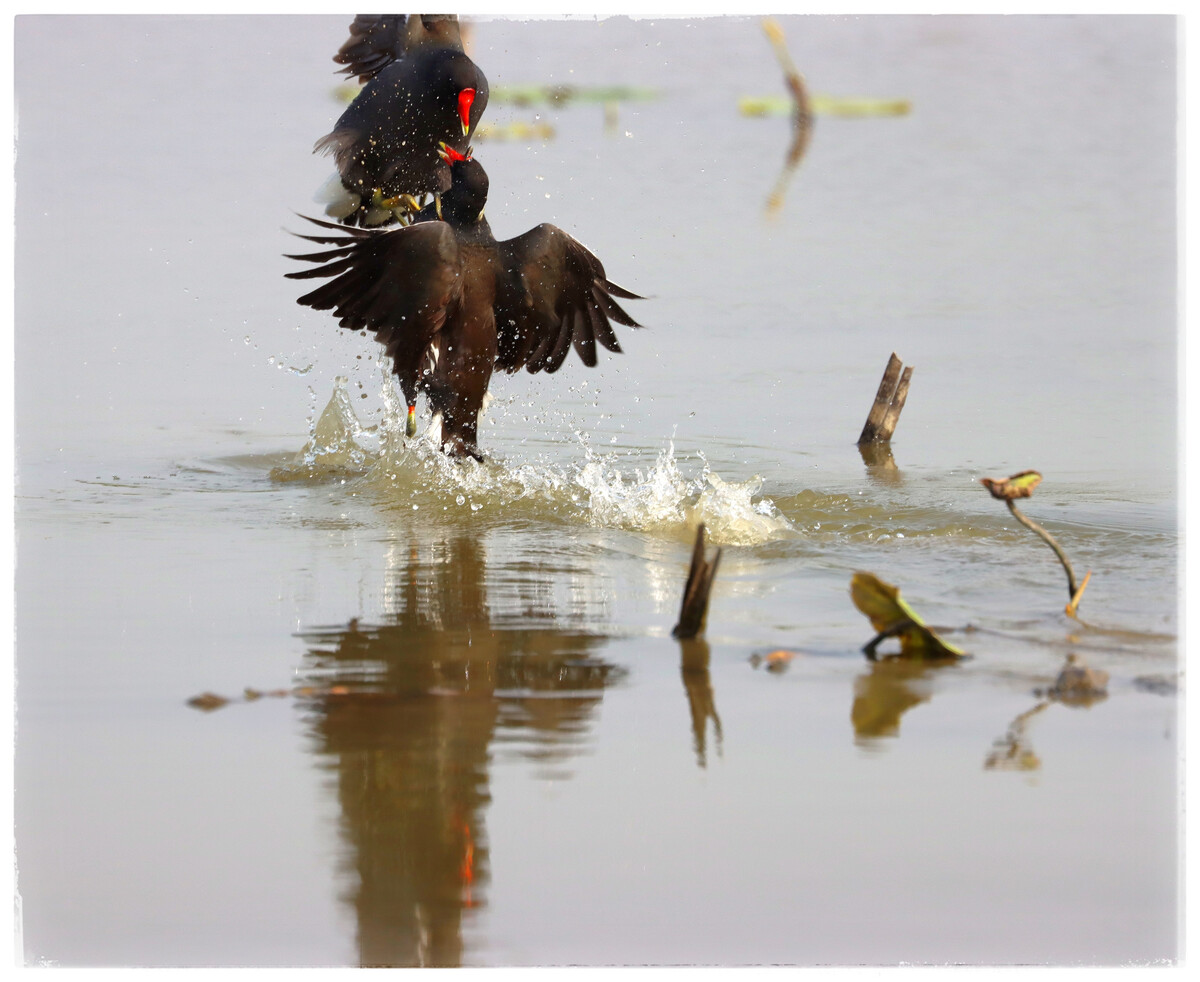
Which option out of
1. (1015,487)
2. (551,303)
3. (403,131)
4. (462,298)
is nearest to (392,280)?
(462,298)

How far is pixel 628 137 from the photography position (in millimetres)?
14281

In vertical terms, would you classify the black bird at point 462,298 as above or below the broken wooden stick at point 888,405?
above

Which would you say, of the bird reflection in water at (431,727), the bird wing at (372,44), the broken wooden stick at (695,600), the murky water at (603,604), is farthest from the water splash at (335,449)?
the broken wooden stick at (695,600)

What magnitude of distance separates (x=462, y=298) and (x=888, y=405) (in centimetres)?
217

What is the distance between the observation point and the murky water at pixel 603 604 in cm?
311

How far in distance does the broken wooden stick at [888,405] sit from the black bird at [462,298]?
4.20 feet

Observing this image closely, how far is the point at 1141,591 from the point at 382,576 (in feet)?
7.96

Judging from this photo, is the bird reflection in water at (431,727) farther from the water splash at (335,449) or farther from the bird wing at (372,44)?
the bird wing at (372,44)

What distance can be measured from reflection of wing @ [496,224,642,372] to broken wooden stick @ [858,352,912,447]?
1.25 m

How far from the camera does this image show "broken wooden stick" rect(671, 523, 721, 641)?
439 centimetres

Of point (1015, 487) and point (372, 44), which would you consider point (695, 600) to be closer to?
point (1015, 487)
